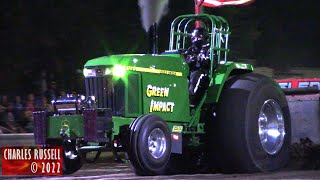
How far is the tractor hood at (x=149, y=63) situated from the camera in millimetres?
8672

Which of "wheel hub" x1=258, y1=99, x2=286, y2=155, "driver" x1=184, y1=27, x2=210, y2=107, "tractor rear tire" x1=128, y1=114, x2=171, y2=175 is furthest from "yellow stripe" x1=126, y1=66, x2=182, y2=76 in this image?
"wheel hub" x1=258, y1=99, x2=286, y2=155

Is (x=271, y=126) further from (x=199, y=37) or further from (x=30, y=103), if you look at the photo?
(x=30, y=103)

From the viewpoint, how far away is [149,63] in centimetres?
892

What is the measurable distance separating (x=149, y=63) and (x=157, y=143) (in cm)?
113

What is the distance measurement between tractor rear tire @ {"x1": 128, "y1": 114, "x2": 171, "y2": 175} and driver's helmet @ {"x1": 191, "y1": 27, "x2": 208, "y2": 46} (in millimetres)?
1878

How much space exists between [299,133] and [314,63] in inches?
889

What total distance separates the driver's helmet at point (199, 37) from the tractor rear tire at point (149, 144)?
6.16 ft

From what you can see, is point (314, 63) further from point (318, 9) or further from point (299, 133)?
point (299, 133)

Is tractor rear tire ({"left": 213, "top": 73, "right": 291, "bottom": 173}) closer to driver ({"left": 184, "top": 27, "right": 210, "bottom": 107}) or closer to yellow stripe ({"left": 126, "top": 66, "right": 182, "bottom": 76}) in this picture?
driver ({"left": 184, "top": 27, "right": 210, "bottom": 107})

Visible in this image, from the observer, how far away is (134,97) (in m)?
8.66

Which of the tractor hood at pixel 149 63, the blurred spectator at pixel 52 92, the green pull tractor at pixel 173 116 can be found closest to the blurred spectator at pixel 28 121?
the blurred spectator at pixel 52 92

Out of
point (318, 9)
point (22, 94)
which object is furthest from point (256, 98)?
point (318, 9)

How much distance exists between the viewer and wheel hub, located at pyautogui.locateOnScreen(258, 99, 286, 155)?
32.8ft

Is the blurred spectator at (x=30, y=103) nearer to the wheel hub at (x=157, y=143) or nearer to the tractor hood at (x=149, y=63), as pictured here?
the tractor hood at (x=149, y=63)
